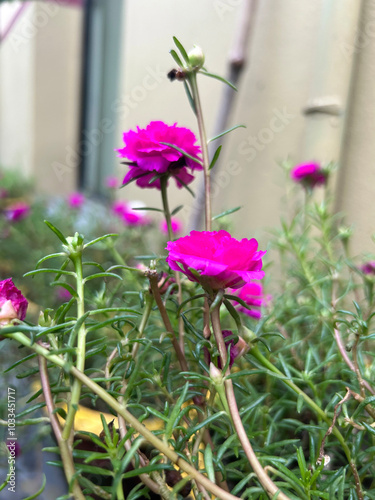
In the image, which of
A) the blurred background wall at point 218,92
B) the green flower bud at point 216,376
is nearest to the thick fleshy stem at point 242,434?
the green flower bud at point 216,376

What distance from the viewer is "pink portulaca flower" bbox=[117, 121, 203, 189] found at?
1.64 feet

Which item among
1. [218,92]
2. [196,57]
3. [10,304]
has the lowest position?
[10,304]

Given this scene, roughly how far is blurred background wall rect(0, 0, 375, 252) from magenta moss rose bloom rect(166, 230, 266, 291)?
0.81m

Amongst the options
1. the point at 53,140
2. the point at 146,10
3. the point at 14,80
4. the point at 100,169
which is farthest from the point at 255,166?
the point at 14,80

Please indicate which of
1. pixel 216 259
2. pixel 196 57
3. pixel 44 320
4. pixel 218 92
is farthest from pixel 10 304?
pixel 218 92

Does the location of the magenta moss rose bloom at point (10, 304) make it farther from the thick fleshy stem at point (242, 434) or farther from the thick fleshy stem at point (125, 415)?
the thick fleshy stem at point (242, 434)

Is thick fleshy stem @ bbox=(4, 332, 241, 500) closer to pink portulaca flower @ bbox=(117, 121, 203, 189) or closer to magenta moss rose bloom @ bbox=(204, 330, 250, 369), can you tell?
magenta moss rose bloom @ bbox=(204, 330, 250, 369)

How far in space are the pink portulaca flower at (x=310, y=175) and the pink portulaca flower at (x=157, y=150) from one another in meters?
0.50

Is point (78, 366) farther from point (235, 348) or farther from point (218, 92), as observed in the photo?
point (218, 92)

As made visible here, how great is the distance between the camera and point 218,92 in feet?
5.45

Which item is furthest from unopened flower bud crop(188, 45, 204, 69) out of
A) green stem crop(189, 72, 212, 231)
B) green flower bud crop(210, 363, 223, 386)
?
green flower bud crop(210, 363, 223, 386)

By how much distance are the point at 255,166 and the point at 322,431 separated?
111 cm

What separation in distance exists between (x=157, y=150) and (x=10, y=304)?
0.22 metres

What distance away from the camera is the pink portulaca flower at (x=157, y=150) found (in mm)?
499
